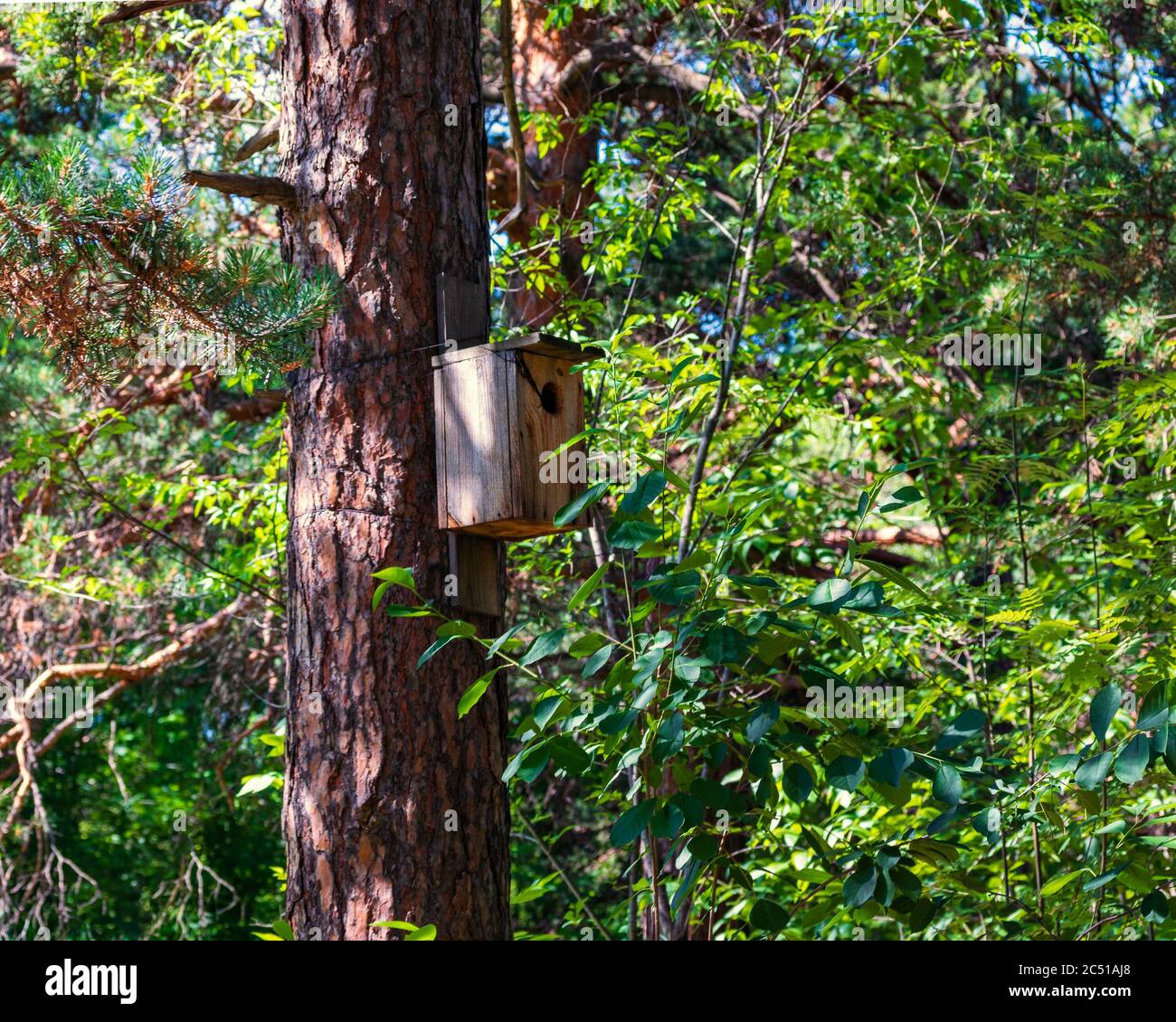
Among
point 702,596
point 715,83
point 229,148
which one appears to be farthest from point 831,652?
point 229,148

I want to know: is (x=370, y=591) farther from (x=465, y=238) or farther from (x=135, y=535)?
(x=135, y=535)

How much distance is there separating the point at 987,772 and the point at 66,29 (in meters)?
5.05

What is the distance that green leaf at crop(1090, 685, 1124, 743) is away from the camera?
211cm

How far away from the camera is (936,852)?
2.42 meters

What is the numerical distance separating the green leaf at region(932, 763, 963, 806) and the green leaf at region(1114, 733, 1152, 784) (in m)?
0.24

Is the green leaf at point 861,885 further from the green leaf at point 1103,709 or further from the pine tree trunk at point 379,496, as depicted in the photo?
the pine tree trunk at point 379,496

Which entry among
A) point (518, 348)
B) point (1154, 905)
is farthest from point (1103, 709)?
point (518, 348)

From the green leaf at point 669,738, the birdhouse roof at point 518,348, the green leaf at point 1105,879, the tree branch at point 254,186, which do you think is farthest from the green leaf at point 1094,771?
the tree branch at point 254,186

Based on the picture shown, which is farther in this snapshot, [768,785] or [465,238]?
[465,238]

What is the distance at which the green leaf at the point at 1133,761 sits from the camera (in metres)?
2.02

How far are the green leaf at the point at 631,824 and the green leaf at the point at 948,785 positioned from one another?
0.45 meters

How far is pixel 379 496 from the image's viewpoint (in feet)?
8.76

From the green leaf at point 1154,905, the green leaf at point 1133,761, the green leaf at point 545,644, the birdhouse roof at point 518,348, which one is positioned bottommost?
the green leaf at point 1154,905
